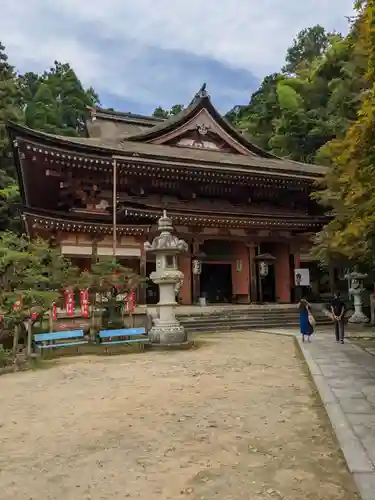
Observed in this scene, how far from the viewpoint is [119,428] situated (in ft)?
17.5

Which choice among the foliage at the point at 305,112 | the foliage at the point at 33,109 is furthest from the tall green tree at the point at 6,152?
the foliage at the point at 305,112

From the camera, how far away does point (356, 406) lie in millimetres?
5906

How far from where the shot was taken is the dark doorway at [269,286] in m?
24.1

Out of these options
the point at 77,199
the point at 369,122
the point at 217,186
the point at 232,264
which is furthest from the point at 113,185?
the point at 369,122

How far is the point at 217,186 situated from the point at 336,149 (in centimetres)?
1401

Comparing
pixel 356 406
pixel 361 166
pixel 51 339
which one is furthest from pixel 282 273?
pixel 356 406

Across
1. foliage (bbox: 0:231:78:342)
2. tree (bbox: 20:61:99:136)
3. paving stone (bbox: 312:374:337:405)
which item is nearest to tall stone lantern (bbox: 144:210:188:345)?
foliage (bbox: 0:231:78:342)

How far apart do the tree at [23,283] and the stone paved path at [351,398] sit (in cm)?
651

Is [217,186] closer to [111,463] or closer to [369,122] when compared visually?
[369,122]

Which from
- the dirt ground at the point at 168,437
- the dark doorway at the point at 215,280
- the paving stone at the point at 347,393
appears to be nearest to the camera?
the dirt ground at the point at 168,437

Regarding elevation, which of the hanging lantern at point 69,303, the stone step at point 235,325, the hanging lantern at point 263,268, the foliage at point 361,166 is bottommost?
the stone step at point 235,325

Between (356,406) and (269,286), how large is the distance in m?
18.7

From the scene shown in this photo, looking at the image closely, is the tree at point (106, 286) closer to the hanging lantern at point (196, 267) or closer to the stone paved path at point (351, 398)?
the stone paved path at point (351, 398)

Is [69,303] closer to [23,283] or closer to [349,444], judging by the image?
[23,283]
